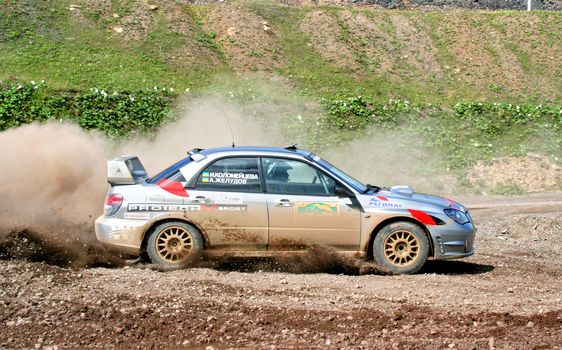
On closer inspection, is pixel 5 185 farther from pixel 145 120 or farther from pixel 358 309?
pixel 145 120

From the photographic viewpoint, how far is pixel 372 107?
27.0 metres

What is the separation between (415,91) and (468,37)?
771 cm

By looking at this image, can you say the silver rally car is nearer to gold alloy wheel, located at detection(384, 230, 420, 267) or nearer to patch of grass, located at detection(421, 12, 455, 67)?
gold alloy wheel, located at detection(384, 230, 420, 267)

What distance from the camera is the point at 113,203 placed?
30.9 ft

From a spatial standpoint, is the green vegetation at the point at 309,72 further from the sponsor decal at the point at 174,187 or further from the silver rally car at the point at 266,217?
the sponsor decal at the point at 174,187

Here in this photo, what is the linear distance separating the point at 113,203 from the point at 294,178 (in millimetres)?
2273

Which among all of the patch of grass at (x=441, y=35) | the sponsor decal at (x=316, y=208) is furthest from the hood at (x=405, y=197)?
the patch of grass at (x=441, y=35)

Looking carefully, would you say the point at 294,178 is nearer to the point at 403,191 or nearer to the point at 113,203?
the point at 403,191

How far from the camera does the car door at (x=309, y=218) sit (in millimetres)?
9211

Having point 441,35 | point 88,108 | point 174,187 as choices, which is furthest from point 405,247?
point 441,35

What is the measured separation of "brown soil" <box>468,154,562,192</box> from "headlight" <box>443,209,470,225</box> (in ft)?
43.1

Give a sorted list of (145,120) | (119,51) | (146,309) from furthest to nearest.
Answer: (119,51) < (145,120) < (146,309)

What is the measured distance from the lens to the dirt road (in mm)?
6184

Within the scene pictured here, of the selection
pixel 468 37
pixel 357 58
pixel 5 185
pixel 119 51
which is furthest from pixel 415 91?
pixel 5 185
